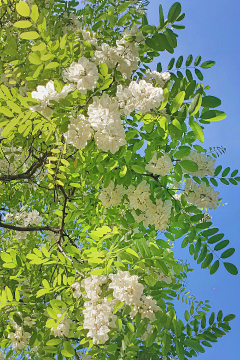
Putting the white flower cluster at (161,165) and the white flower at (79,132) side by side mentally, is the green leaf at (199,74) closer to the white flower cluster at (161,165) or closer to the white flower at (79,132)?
the white flower cluster at (161,165)

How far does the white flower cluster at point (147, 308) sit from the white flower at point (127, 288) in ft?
0.21

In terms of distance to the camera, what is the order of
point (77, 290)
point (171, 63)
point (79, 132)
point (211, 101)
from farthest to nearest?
point (171, 63) → point (77, 290) → point (79, 132) → point (211, 101)

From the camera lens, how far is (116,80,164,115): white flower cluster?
4.37 feet

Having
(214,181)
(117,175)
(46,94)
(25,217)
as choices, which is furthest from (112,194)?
(25,217)

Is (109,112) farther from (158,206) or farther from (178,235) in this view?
(178,235)

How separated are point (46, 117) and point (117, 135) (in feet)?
1.50

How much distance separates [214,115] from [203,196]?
762mm

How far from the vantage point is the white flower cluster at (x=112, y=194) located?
187 centimetres

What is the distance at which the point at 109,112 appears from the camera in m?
1.27

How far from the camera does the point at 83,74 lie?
1.31 m

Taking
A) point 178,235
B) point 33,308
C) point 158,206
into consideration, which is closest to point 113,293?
point 178,235

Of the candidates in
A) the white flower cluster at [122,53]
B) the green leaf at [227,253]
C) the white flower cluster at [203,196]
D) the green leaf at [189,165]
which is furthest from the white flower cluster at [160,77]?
the green leaf at [227,253]

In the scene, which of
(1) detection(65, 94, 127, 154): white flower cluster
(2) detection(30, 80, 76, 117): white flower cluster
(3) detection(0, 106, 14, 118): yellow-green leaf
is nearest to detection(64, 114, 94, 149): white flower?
(1) detection(65, 94, 127, 154): white flower cluster

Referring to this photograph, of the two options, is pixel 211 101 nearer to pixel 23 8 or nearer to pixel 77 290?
pixel 23 8
